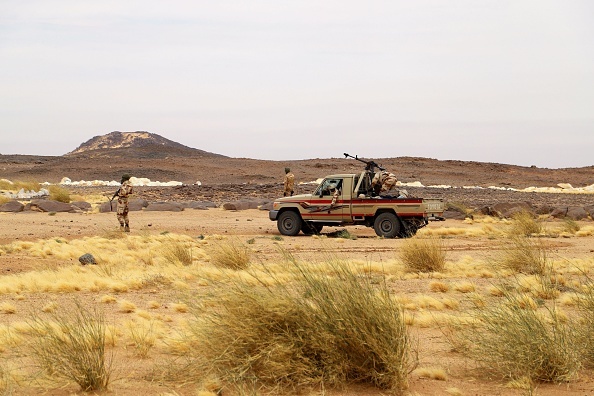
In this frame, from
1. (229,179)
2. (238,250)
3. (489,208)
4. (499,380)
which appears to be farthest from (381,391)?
(229,179)

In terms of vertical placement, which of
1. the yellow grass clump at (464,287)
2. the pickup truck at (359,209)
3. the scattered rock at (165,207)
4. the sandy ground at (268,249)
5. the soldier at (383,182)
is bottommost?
the sandy ground at (268,249)

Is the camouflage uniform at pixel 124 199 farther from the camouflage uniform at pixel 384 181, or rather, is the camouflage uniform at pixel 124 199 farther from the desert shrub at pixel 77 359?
the desert shrub at pixel 77 359

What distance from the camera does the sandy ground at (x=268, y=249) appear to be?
7250 millimetres

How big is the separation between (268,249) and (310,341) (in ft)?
43.8

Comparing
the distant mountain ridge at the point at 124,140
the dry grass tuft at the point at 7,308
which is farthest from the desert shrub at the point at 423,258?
the distant mountain ridge at the point at 124,140

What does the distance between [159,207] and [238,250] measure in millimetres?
22806

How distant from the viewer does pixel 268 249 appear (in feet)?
67.9

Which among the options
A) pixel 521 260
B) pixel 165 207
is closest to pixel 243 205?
pixel 165 207

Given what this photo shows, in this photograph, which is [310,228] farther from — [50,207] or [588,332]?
[588,332]

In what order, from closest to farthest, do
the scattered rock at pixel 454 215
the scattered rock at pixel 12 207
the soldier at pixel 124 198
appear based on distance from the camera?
1. the soldier at pixel 124 198
2. the scattered rock at pixel 454 215
3. the scattered rock at pixel 12 207

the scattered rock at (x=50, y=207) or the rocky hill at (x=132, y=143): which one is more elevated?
the rocky hill at (x=132, y=143)

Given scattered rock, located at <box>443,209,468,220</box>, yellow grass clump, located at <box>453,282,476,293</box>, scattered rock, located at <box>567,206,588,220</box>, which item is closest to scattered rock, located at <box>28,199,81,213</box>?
scattered rock, located at <box>443,209,468,220</box>

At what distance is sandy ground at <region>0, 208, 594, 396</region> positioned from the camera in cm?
725

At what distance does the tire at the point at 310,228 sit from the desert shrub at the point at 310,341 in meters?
17.5
